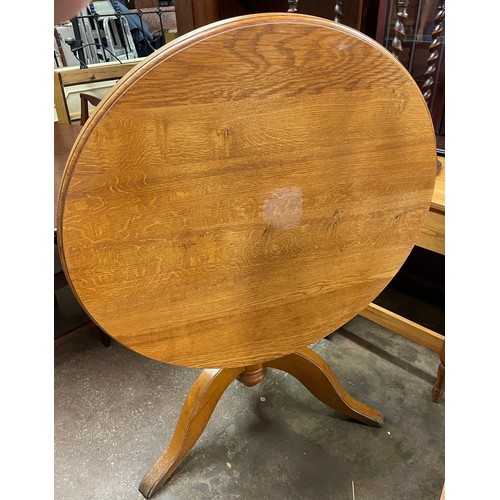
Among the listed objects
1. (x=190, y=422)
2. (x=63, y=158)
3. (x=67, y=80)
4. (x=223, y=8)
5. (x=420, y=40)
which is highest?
(x=223, y=8)

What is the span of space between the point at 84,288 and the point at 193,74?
36 centimetres

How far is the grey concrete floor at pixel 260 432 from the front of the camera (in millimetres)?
1206

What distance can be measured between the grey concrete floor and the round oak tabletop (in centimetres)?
56

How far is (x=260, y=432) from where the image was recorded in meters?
1.35

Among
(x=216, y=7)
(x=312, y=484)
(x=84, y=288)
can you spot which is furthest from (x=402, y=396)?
(x=216, y=7)

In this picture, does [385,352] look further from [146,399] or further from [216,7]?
[216,7]

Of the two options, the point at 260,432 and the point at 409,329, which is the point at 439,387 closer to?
the point at 409,329

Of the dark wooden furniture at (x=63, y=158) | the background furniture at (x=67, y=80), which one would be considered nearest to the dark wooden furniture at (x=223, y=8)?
the background furniture at (x=67, y=80)

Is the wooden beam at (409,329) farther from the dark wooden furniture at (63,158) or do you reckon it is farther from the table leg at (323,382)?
the dark wooden furniture at (63,158)

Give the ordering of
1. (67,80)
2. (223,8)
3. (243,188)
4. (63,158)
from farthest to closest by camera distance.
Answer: (67,80) < (223,8) < (63,158) < (243,188)

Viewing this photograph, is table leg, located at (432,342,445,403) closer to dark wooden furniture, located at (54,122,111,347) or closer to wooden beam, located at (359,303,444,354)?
wooden beam, located at (359,303,444,354)

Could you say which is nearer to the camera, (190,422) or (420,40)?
(190,422)

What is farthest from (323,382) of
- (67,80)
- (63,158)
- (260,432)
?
(67,80)

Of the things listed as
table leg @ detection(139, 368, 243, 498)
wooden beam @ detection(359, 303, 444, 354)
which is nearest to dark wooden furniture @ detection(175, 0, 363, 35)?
wooden beam @ detection(359, 303, 444, 354)
